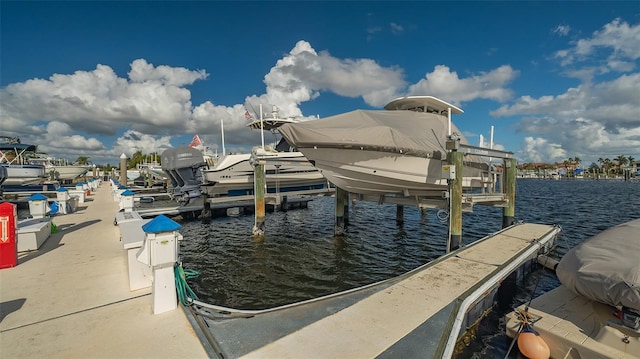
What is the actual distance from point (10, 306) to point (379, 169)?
28.3 ft

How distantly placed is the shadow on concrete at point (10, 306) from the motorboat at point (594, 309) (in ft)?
26.2

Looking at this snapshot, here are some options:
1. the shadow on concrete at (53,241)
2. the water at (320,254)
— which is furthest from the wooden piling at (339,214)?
the shadow on concrete at (53,241)

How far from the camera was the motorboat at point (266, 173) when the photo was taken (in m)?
17.9

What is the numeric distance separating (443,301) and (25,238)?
9834 mm

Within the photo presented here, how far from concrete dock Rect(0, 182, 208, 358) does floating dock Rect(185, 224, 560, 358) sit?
0.49 m

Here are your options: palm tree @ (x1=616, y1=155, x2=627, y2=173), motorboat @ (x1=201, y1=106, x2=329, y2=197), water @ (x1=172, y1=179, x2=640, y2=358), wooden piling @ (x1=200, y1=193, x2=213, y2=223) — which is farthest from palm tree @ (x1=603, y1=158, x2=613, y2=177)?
wooden piling @ (x1=200, y1=193, x2=213, y2=223)

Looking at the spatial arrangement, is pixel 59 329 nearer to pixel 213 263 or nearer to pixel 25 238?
pixel 25 238

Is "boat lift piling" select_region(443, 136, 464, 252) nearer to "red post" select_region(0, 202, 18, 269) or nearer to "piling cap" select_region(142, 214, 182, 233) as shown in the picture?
"piling cap" select_region(142, 214, 182, 233)

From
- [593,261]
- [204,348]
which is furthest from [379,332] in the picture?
[593,261]

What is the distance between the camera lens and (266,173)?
1828 centimetres

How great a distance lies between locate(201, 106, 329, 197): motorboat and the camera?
1786cm

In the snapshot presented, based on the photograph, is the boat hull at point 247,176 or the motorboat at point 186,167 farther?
the motorboat at point 186,167

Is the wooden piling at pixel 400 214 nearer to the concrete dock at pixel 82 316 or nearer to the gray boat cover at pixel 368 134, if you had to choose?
the gray boat cover at pixel 368 134

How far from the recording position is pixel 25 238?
733cm
